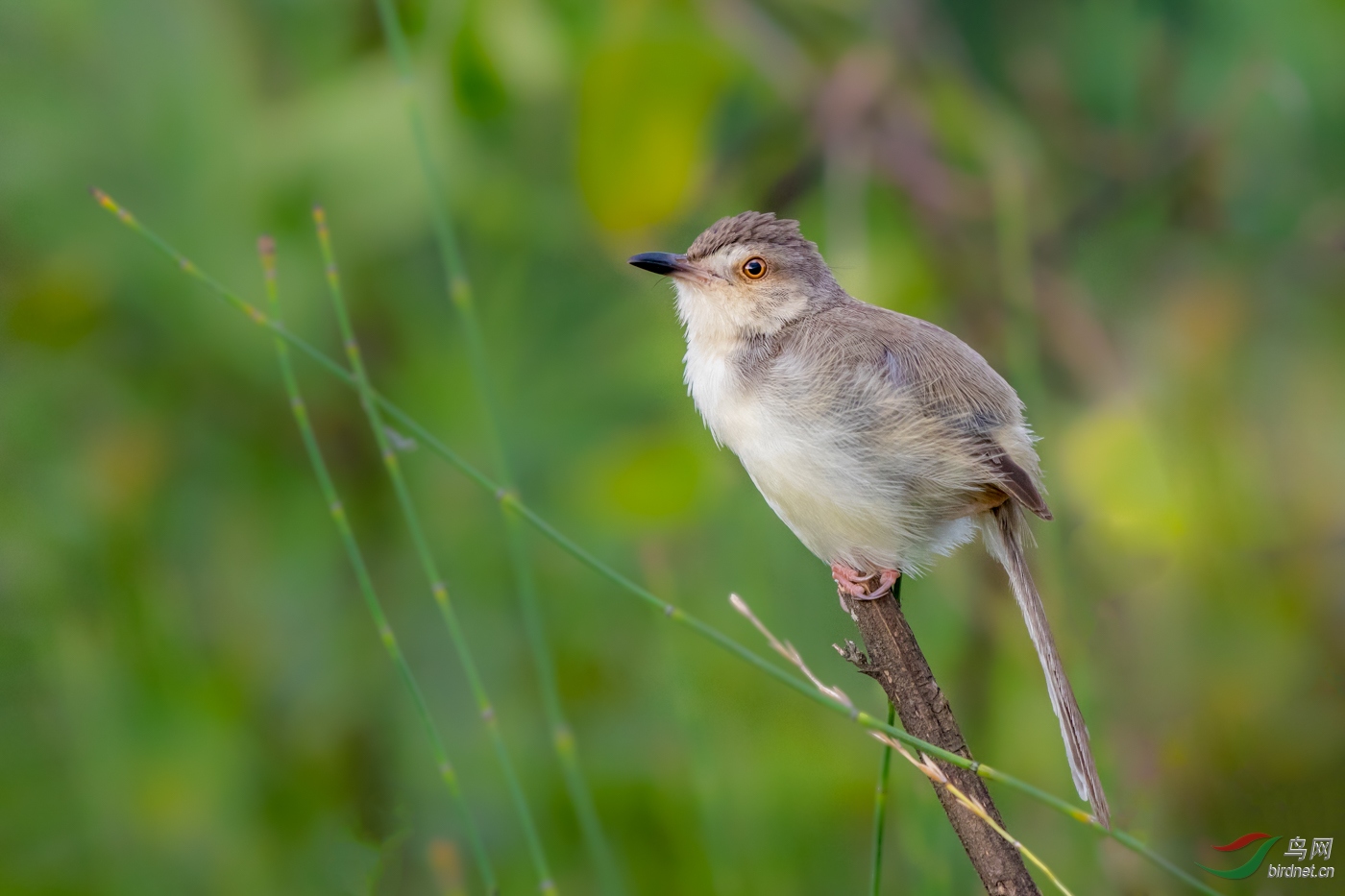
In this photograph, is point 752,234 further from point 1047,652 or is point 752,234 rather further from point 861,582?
point 1047,652

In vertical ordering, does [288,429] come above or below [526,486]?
above

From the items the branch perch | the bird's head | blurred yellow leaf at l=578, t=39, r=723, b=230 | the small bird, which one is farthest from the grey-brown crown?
the branch perch

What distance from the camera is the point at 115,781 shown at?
9.94ft

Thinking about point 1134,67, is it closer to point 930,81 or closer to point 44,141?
point 930,81

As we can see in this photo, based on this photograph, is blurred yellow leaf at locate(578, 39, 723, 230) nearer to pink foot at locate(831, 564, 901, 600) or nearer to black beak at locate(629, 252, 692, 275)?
black beak at locate(629, 252, 692, 275)

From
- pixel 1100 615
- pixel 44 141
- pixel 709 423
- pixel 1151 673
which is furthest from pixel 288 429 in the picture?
pixel 1151 673

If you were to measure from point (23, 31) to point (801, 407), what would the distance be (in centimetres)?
228

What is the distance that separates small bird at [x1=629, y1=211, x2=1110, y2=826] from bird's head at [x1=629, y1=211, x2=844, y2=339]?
177mm

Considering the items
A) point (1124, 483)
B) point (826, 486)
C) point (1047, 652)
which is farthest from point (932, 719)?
point (1124, 483)

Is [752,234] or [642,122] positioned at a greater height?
[642,122]

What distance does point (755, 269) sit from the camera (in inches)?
99.7

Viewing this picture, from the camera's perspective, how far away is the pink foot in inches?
76.4

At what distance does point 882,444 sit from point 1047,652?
16.5 inches

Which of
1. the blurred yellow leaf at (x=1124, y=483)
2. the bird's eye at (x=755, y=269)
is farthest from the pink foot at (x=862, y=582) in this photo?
the blurred yellow leaf at (x=1124, y=483)
